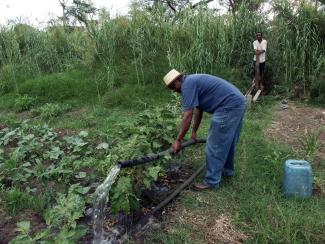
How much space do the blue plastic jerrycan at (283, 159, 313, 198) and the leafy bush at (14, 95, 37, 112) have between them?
6471mm

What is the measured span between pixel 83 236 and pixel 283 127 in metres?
4.32

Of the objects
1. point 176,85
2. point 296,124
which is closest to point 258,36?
point 296,124

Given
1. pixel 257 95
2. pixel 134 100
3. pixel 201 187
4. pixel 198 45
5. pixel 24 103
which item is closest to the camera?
pixel 201 187

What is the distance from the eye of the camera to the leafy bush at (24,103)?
8.98 metres

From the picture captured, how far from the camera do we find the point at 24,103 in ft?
29.6

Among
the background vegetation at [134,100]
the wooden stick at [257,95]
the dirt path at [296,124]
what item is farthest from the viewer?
the wooden stick at [257,95]

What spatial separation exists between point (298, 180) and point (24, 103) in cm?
666

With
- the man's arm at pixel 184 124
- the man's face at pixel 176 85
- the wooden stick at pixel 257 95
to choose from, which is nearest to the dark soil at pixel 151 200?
the man's arm at pixel 184 124

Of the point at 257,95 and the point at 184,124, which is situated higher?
the point at 184,124

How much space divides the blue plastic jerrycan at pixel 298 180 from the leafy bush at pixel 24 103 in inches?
255

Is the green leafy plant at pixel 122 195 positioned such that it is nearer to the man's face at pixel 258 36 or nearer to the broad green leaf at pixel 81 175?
the broad green leaf at pixel 81 175

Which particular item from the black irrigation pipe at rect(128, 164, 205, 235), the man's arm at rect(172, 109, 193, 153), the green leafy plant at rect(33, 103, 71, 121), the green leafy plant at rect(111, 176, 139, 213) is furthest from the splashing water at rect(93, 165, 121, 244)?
the green leafy plant at rect(33, 103, 71, 121)

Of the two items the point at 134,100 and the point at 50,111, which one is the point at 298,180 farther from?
the point at 50,111

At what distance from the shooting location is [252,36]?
366 inches
